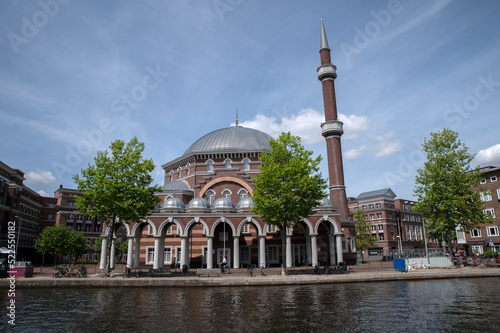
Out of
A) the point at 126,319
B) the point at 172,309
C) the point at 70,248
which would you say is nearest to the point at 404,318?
the point at 172,309

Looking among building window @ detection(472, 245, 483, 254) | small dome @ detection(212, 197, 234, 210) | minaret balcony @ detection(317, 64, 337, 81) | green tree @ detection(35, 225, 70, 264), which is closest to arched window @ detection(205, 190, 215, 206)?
small dome @ detection(212, 197, 234, 210)

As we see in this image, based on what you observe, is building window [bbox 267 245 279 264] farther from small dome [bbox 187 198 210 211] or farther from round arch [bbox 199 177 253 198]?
small dome [bbox 187 198 210 211]

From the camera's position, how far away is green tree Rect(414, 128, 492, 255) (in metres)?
36.2

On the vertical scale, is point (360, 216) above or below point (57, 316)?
above

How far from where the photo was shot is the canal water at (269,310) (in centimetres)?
1315

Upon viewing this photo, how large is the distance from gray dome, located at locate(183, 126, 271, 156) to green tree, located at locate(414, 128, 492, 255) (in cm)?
2257

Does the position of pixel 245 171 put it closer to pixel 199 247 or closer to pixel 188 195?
pixel 188 195

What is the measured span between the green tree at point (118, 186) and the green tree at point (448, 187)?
29.3 meters

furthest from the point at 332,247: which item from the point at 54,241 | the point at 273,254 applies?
the point at 54,241

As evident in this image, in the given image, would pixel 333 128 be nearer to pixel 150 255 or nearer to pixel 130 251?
pixel 150 255

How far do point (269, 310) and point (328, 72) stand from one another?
141ft

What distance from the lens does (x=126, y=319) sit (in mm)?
14719

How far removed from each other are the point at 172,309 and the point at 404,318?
10706 millimetres

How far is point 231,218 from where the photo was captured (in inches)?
1544
